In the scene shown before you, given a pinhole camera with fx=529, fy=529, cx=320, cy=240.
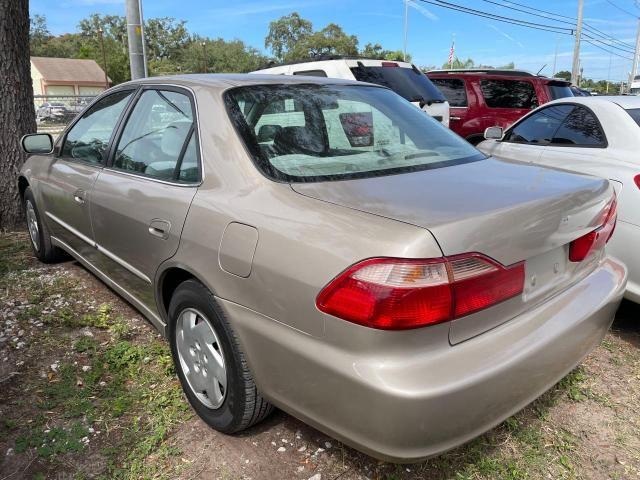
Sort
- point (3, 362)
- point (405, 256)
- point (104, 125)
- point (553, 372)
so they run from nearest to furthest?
point (405, 256) → point (553, 372) → point (3, 362) → point (104, 125)

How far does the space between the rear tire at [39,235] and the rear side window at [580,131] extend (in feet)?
14.5

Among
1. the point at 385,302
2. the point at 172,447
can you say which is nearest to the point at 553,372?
the point at 385,302

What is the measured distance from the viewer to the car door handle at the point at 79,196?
340 centimetres

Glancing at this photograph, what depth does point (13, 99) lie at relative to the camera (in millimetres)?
5777

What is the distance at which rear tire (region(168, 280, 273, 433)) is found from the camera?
218 cm

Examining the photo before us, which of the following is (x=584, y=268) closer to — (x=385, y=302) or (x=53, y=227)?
(x=385, y=302)

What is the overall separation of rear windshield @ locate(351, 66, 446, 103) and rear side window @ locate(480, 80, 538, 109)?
195 centimetres

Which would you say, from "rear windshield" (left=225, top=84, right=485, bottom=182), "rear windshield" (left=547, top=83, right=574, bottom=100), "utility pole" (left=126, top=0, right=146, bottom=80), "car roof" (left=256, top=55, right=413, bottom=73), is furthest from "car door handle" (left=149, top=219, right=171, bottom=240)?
"rear windshield" (left=547, top=83, right=574, bottom=100)

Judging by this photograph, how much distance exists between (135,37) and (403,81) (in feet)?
13.1

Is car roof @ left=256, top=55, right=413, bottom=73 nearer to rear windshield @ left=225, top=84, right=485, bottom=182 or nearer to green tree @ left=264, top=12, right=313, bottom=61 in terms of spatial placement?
rear windshield @ left=225, top=84, right=485, bottom=182

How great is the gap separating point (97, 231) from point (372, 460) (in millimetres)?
2123

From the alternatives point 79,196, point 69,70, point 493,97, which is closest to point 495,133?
point 79,196

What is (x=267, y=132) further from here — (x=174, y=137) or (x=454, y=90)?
(x=454, y=90)

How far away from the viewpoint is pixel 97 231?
3.26 metres
